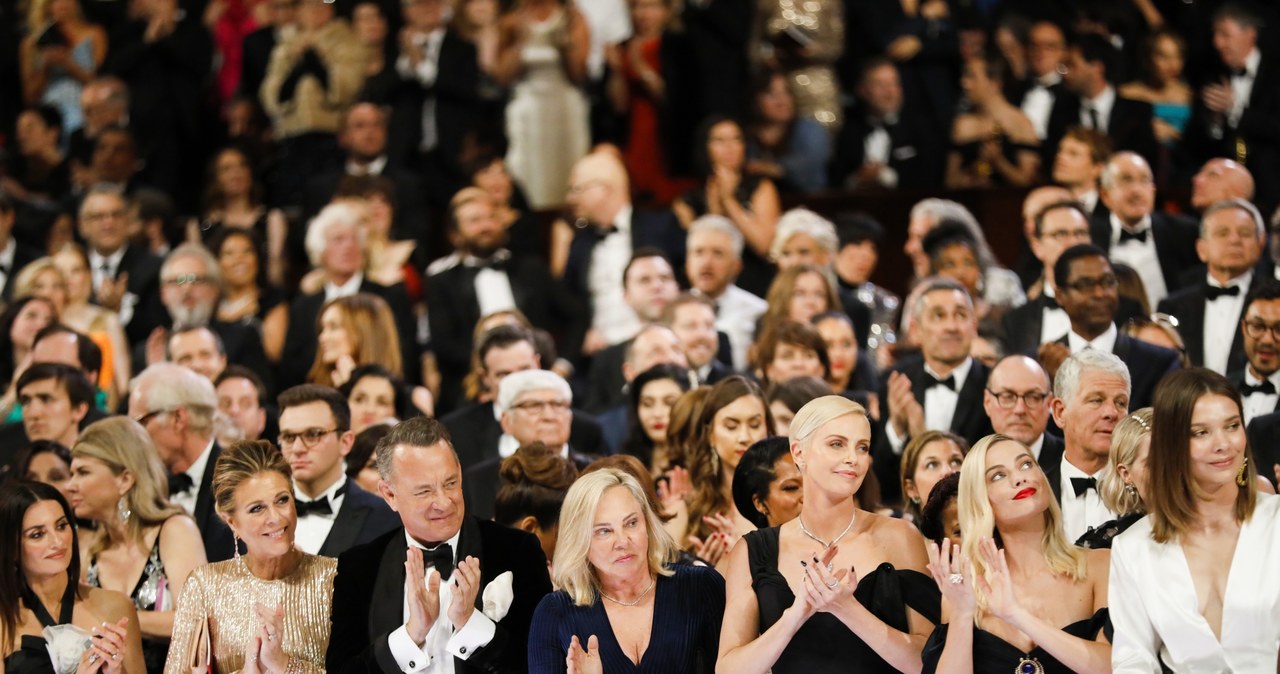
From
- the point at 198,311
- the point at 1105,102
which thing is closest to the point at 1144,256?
the point at 1105,102

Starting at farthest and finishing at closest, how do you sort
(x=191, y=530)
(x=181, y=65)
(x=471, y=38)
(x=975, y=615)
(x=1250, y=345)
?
(x=181, y=65) < (x=471, y=38) < (x=1250, y=345) < (x=191, y=530) < (x=975, y=615)

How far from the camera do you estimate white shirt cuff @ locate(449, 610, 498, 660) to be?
495 cm

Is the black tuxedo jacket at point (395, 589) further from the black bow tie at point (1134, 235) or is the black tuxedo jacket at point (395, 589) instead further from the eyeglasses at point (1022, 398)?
the black bow tie at point (1134, 235)

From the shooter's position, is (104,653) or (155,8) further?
(155,8)

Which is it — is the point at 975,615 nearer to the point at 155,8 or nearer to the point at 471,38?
the point at 471,38

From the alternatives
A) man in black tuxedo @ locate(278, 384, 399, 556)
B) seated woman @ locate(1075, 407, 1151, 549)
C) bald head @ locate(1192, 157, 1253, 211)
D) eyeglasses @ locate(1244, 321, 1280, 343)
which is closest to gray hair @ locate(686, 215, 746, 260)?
bald head @ locate(1192, 157, 1253, 211)

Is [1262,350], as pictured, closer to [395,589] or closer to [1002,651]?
[1002,651]

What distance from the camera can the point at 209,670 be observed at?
17.0ft

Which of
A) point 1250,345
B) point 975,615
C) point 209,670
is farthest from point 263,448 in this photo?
point 1250,345

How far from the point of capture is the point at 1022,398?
6.09 meters

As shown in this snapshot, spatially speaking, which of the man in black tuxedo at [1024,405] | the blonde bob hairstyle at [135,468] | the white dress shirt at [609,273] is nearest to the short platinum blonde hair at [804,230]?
the white dress shirt at [609,273]

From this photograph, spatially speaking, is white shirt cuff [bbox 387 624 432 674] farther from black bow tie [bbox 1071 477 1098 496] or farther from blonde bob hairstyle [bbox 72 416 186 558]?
black bow tie [bbox 1071 477 1098 496]

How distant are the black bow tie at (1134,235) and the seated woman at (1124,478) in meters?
3.27

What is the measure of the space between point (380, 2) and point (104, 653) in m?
6.54
